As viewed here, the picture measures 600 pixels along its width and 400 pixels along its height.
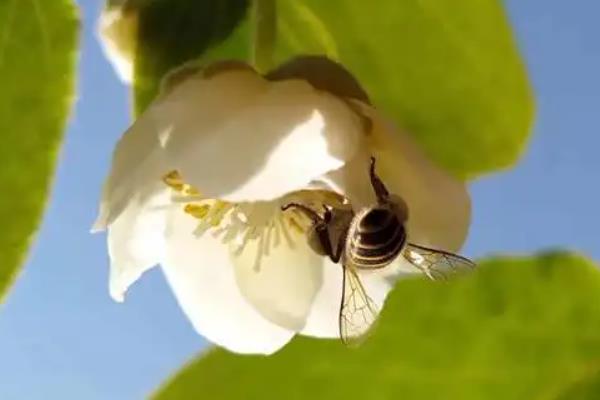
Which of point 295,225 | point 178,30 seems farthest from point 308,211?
point 178,30

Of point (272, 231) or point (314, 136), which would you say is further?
point (272, 231)

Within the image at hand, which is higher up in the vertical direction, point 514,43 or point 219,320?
point 514,43

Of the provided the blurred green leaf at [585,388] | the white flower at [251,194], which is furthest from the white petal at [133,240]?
the blurred green leaf at [585,388]

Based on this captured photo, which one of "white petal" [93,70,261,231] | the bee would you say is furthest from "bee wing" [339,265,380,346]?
"white petal" [93,70,261,231]

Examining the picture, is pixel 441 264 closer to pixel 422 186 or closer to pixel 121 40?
pixel 422 186

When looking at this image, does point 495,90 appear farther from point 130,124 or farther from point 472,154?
point 130,124

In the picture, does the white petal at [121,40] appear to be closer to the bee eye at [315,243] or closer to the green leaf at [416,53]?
the green leaf at [416,53]

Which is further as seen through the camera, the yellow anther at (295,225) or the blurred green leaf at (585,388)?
the yellow anther at (295,225)

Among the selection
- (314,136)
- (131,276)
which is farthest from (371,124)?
(131,276)
